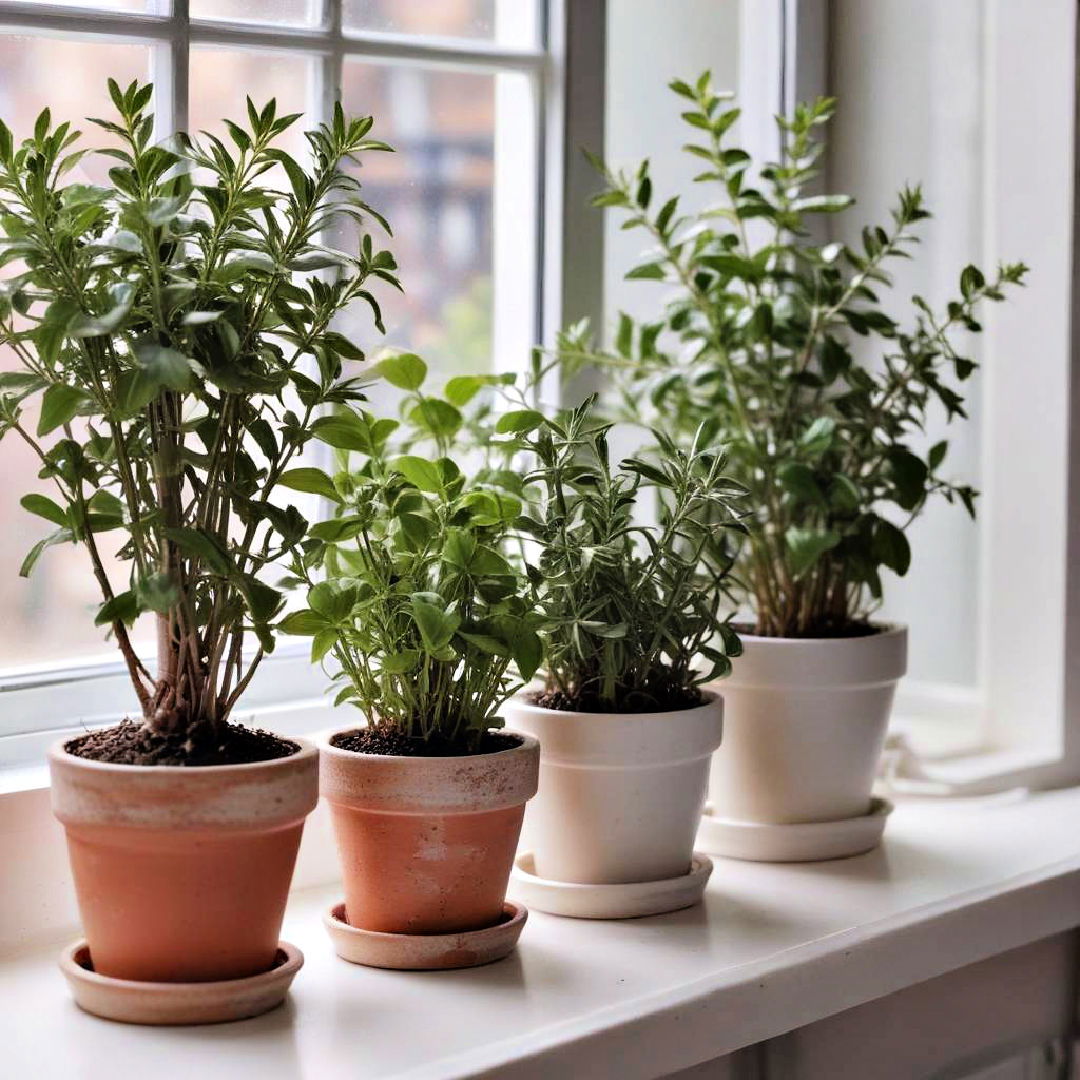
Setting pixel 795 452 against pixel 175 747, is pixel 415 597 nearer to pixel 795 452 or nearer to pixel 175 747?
pixel 175 747

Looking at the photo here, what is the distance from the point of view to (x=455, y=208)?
4.31ft

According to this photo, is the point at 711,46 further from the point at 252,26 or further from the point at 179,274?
the point at 179,274

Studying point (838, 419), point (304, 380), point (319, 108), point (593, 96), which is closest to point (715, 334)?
point (838, 419)

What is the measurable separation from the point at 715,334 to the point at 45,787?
27.0 inches

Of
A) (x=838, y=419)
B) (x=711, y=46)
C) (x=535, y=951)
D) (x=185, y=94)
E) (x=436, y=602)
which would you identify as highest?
(x=711, y=46)

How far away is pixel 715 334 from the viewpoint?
1.27 m

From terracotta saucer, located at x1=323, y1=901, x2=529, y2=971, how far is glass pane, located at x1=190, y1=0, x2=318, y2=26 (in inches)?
28.4

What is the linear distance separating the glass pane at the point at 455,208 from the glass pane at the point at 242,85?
59 millimetres

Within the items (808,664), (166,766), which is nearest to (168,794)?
(166,766)

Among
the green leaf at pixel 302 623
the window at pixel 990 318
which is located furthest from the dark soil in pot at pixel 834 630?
the green leaf at pixel 302 623

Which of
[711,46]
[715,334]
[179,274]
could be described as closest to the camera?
[179,274]

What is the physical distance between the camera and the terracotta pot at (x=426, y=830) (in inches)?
36.2

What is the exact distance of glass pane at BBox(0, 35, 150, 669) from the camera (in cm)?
105

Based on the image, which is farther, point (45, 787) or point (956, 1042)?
point (956, 1042)
